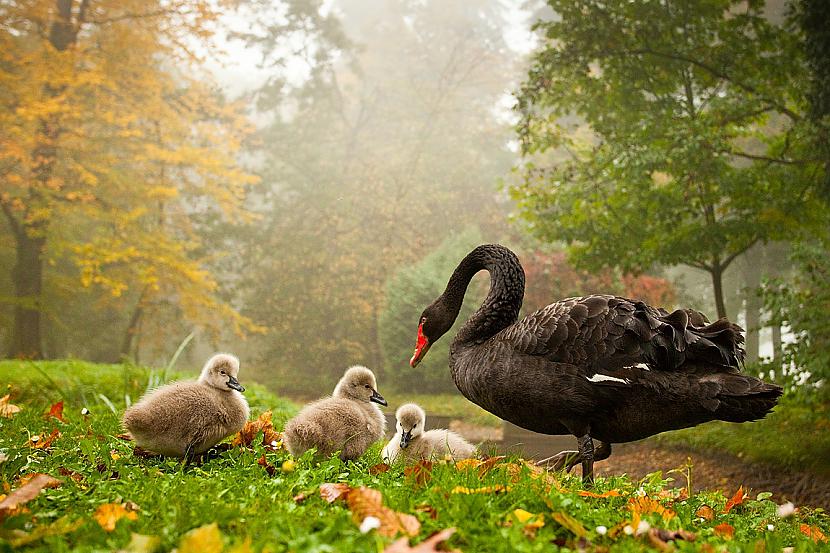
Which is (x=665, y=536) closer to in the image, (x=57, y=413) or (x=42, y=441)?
(x=42, y=441)

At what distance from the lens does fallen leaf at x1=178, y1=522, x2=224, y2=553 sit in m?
1.92

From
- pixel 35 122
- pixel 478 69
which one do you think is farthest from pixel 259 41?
pixel 35 122

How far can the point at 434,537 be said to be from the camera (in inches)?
→ 83.9

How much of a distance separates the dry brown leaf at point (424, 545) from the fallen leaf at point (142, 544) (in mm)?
748

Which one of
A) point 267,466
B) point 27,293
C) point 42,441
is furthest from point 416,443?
point 27,293

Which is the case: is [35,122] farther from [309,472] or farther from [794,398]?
[794,398]

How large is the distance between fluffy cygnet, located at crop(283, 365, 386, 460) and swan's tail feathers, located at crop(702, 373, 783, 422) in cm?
197

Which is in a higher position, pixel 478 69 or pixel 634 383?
pixel 478 69

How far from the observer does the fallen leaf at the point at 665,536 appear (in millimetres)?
2330

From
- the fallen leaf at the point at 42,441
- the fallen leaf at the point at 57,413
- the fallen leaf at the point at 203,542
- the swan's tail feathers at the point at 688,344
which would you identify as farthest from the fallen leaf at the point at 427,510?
the fallen leaf at the point at 57,413

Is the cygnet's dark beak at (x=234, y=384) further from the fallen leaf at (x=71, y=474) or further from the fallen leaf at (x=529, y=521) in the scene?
the fallen leaf at (x=529, y=521)

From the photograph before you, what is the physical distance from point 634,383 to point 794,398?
569 centimetres

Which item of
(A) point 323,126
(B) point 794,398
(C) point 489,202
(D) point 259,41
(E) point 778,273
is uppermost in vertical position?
(D) point 259,41

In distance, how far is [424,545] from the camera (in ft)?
6.80
